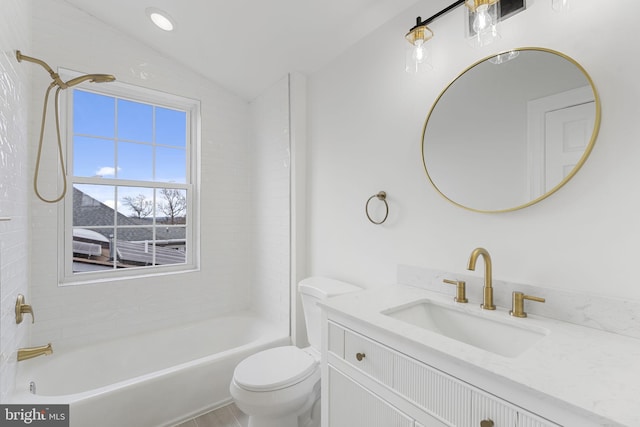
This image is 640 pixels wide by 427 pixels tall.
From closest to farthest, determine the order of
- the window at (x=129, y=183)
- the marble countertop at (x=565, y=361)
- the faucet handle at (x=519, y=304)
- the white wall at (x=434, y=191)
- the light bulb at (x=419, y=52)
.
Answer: the marble countertop at (x=565, y=361), the white wall at (x=434, y=191), the faucet handle at (x=519, y=304), the light bulb at (x=419, y=52), the window at (x=129, y=183)

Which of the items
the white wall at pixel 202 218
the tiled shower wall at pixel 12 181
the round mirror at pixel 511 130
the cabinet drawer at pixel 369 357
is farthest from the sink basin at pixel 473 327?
the white wall at pixel 202 218

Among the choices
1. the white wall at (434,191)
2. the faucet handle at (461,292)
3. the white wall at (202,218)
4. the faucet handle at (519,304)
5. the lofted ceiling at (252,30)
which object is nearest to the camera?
the white wall at (434,191)

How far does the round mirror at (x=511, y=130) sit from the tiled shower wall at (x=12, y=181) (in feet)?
6.52

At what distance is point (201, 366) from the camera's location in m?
1.92

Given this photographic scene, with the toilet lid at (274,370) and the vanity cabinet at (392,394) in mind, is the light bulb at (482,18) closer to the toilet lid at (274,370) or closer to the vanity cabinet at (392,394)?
the vanity cabinet at (392,394)

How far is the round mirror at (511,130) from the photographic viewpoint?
→ 3.53 ft

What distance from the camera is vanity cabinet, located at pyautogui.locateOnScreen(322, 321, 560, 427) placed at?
761 millimetres

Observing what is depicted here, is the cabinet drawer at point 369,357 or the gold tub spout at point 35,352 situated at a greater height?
the cabinet drawer at point 369,357

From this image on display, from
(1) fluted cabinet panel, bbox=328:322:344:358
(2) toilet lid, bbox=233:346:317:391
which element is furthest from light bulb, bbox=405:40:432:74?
(2) toilet lid, bbox=233:346:317:391

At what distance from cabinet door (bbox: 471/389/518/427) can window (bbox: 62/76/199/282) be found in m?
2.48

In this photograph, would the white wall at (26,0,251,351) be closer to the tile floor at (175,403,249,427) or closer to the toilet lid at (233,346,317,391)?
the tile floor at (175,403,249,427)

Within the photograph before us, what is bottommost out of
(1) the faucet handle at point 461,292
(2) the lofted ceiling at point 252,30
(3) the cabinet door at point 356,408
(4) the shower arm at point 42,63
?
(3) the cabinet door at point 356,408

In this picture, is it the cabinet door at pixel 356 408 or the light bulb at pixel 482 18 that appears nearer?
the cabinet door at pixel 356 408

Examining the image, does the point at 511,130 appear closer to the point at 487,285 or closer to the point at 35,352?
the point at 487,285
